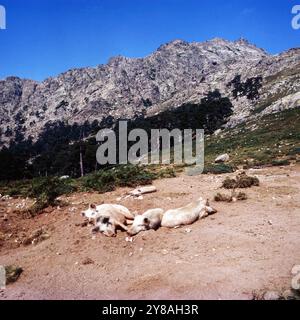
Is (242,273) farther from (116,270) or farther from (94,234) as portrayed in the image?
(94,234)

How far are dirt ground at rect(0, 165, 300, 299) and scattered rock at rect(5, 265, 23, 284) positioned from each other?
183 millimetres

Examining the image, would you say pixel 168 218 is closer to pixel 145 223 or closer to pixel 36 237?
pixel 145 223

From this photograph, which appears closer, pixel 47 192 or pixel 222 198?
pixel 222 198

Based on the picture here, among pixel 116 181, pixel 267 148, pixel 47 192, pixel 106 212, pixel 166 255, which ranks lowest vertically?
pixel 166 255

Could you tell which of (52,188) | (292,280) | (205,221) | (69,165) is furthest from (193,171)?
(69,165)

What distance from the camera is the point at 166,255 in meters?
11.3

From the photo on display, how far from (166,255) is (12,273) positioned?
16.3 ft

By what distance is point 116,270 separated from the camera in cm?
1090

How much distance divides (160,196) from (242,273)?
8.84 meters

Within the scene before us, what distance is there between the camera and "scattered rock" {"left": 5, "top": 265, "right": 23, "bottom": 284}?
36.9 ft

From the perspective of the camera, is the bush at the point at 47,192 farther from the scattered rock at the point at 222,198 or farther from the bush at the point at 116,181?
the scattered rock at the point at 222,198
